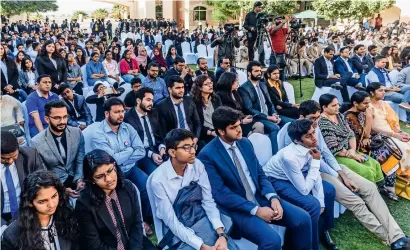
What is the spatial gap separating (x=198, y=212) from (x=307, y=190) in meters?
0.82

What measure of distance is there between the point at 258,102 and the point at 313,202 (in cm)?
202

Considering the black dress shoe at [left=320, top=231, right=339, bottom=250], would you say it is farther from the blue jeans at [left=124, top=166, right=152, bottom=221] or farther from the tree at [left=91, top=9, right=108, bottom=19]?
the tree at [left=91, top=9, right=108, bottom=19]

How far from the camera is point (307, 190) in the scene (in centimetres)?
276

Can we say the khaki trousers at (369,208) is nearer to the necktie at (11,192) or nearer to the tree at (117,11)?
the necktie at (11,192)

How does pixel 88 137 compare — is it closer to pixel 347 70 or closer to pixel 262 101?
pixel 262 101

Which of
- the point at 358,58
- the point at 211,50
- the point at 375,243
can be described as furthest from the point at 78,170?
the point at 211,50

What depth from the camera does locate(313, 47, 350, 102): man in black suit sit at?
6.07 metres

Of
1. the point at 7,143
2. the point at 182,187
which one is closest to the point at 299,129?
the point at 182,187

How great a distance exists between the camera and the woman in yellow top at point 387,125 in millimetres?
3748

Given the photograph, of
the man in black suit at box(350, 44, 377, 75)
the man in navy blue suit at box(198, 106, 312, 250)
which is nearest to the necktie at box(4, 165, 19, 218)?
the man in navy blue suit at box(198, 106, 312, 250)

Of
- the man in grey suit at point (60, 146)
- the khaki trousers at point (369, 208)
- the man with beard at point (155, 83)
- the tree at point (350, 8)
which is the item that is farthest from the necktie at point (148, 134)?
the tree at point (350, 8)

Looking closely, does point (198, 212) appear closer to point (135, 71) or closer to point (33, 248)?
point (33, 248)

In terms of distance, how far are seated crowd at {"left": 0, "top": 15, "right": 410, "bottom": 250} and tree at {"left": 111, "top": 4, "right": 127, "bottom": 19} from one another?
40118 mm

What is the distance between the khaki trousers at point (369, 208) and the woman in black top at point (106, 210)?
159 cm
